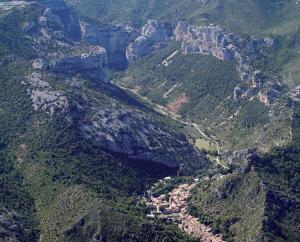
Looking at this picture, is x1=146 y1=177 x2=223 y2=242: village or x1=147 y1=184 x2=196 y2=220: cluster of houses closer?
x1=146 y1=177 x2=223 y2=242: village

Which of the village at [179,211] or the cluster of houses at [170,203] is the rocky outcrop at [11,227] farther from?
the cluster of houses at [170,203]

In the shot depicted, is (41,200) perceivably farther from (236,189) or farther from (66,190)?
(236,189)

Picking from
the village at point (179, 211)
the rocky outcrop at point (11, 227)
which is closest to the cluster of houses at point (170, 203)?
the village at point (179, 211)

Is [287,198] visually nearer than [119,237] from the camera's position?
No

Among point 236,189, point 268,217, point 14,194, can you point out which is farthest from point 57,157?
point 268,217

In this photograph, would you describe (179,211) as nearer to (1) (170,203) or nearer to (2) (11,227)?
(1) (170,203)

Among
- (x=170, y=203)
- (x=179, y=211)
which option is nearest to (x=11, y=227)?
(x=179, y=211)

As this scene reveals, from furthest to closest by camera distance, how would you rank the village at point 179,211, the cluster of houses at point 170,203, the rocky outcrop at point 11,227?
the cluster of houses at point 170,203
the village at point 179,211
the rocky outcrop at point 11,227

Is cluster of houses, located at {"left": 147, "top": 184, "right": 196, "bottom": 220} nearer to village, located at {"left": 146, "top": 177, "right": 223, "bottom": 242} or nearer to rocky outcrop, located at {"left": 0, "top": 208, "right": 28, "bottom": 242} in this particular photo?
village, located at {"left": 146, "top": 177, "right": 223, "bottom": 242}

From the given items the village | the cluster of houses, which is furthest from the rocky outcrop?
the cluster of houses
